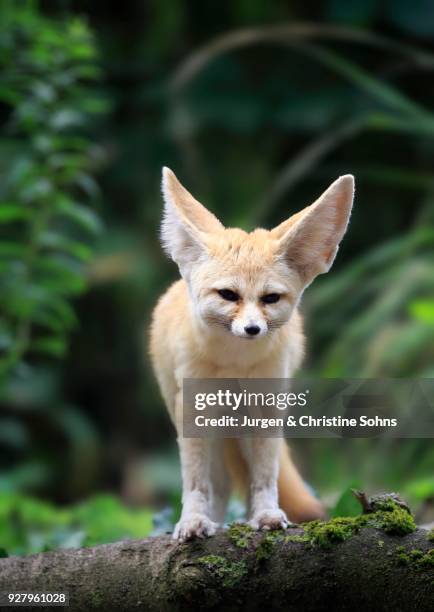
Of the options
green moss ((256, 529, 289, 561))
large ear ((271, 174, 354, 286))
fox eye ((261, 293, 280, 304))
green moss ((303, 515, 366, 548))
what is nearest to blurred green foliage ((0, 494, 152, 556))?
green moss ((256, 529, 289, 561))

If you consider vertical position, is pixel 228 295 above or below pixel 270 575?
above

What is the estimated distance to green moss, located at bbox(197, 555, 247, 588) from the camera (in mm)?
3166

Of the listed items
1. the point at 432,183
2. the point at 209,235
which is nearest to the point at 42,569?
the point at 209,235

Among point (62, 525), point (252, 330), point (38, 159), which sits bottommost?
point (252, 330)

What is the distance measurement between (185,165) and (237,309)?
7.36 m

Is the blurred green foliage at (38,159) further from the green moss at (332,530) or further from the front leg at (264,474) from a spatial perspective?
the green moss at (332,530)

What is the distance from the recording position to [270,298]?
129 inches

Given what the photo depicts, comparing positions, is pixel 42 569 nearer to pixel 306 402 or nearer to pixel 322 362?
pixel 306 402

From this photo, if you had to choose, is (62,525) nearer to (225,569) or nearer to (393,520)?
(225,569)

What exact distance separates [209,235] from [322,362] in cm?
386

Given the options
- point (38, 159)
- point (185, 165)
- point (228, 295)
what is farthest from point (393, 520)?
point (185, 165)

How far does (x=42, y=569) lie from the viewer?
139 inches

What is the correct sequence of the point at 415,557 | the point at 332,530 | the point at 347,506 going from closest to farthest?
1. the point at 415,557
2. the point at 332,530
3. the point at 347,506

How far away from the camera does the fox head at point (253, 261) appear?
319cm
